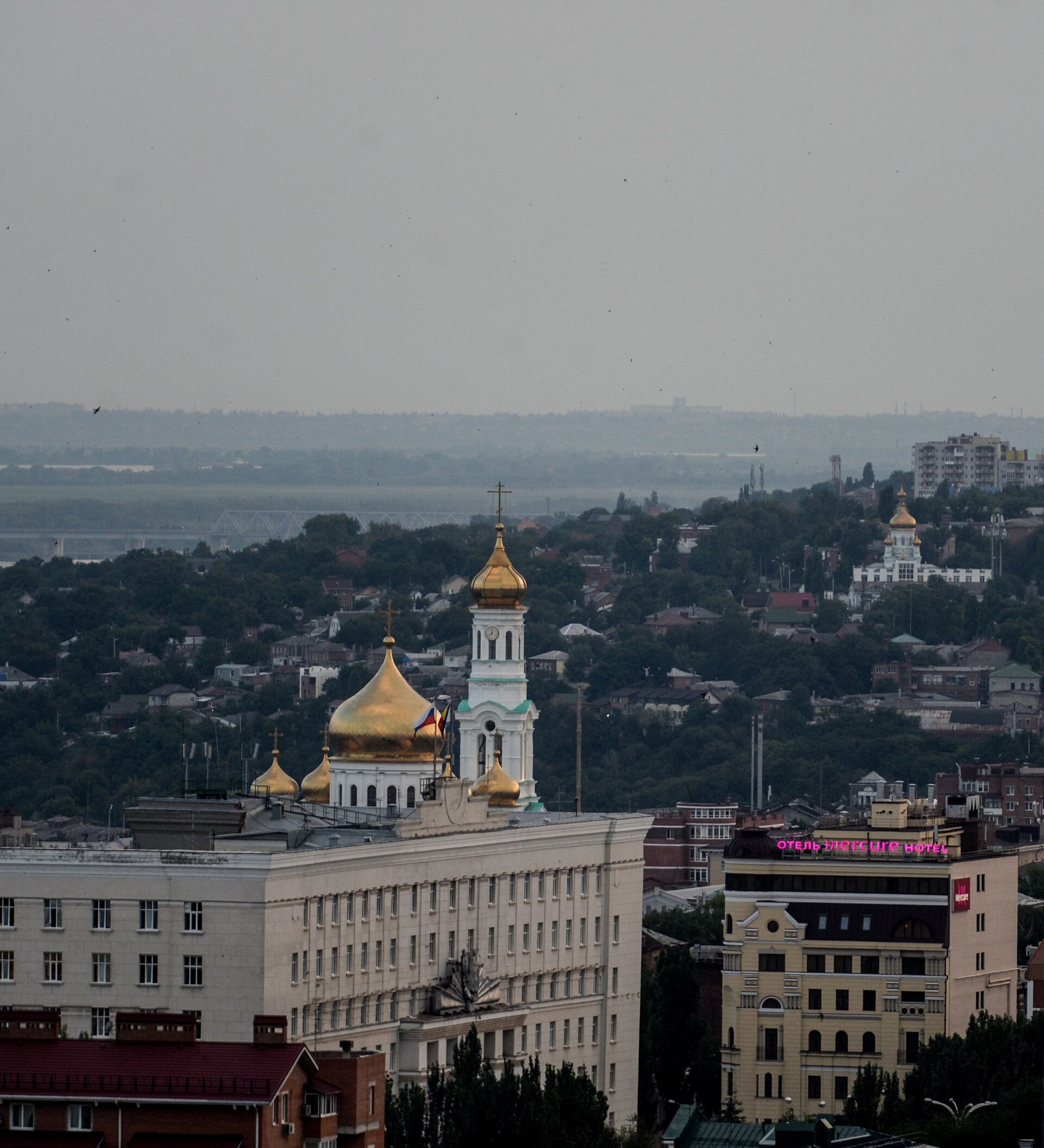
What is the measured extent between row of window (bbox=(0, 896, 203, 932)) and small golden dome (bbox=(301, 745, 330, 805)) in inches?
1442

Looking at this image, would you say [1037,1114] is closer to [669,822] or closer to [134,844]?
[134,844]

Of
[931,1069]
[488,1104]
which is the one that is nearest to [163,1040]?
[488,1104]

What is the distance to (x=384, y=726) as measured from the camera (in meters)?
132

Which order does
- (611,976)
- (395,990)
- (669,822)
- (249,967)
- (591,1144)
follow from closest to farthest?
1. (591,1144)
2. (249,967)
3. (395,990)
4. (611,976)
5. (669,822)

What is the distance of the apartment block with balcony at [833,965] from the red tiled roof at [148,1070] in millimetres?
50187

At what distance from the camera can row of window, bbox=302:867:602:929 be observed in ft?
327

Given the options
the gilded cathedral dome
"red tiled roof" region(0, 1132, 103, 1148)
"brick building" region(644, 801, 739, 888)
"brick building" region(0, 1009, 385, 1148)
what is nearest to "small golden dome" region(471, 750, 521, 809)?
the gilded cathedral dome

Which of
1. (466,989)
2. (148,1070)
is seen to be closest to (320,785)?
(466,989)

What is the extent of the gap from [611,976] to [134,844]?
1510 centimetres

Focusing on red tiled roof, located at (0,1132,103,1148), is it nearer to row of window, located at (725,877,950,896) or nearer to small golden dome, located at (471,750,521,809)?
row of window, located at (725,877,950,896)

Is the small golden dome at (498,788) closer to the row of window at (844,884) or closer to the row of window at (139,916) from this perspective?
the row of window at (844,884)

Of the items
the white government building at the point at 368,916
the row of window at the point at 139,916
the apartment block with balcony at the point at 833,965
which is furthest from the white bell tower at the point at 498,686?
the row of window at the point at 139,916

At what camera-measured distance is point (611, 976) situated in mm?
116938

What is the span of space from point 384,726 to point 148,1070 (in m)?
61.5
